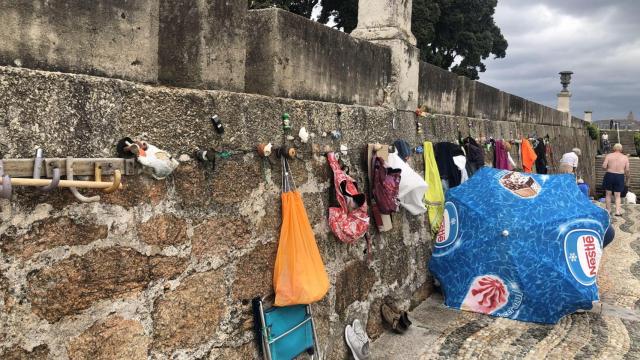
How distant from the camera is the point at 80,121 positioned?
5.91 feet

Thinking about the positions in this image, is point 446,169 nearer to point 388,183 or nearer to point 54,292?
point 388,183

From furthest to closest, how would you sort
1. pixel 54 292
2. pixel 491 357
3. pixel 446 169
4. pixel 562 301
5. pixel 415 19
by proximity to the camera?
pixel 415 19
pixel 446 169
pixel 562 301
pixel 491 357
pixel 54 292

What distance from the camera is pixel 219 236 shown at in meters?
2.46

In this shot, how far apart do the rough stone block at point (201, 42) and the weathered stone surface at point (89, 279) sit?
2.67ft

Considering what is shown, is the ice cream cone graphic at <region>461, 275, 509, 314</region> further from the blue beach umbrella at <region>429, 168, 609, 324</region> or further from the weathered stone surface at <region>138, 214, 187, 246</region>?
the weathered stone surface at <region>138, 214, 187, 246</region>

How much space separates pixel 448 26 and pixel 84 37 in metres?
23.3

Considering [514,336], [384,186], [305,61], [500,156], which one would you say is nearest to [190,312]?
[305,61]

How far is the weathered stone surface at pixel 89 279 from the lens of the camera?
1734 mm

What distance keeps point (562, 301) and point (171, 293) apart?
3.32 meters

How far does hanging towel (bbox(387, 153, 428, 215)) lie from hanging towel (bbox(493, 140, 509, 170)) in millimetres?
3342

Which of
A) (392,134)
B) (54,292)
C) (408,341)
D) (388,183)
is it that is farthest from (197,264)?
(392,134)

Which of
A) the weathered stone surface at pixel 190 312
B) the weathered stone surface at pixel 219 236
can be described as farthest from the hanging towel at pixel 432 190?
the weathered stone surface at pixel 190 312

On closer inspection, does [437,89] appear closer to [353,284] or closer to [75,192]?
[353,284]

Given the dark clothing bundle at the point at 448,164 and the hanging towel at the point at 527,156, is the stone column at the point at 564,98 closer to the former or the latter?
the hanging towel at the point at 527,156
